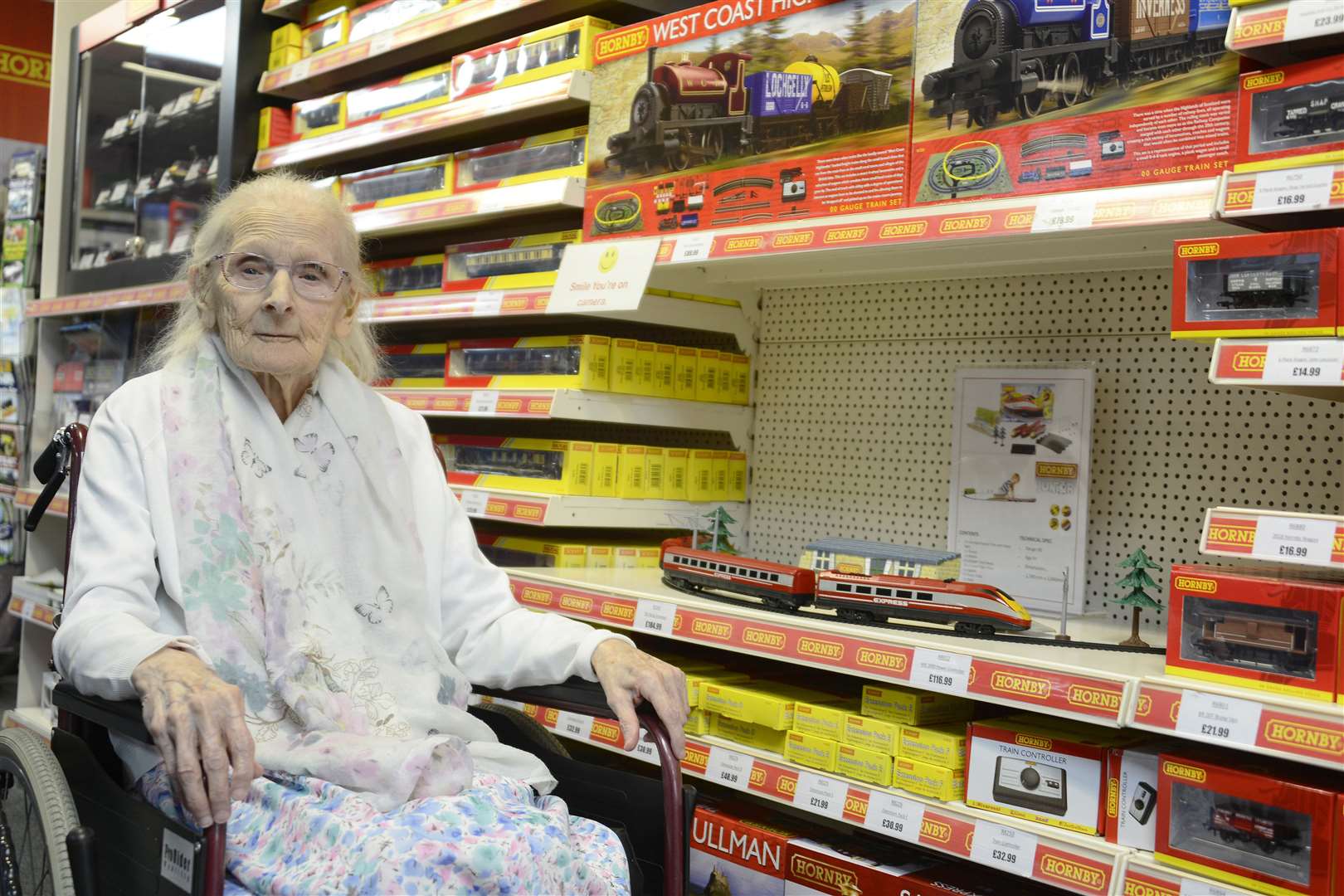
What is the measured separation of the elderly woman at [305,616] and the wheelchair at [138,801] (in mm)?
43

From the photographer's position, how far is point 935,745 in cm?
200

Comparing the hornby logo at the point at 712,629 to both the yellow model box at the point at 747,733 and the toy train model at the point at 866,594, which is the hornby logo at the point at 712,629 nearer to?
the toy train model at the point at 866,594

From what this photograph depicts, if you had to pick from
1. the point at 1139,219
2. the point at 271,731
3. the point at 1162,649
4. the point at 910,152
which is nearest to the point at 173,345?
the point at 271,731

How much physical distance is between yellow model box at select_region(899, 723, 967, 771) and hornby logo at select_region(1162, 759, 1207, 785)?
14.8 inches

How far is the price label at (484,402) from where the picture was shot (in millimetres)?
2998

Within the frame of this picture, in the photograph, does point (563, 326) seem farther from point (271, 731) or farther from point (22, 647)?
point (22, 647)

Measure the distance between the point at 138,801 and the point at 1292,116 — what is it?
1.81 meters

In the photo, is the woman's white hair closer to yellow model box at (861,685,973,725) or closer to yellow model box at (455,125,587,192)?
yellow model box at (455,125,587,192)

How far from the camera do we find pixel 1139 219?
1.81 m

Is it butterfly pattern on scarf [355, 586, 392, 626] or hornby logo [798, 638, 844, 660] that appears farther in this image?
hornby logo [798, 638, 844, 660]

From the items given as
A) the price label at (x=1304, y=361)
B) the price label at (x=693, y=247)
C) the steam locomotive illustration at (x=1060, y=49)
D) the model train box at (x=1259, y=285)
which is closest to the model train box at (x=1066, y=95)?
the steam locomotive illustration at (x=1060, y=49)

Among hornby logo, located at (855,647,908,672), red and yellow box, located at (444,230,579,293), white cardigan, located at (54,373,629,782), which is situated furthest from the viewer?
red and yellow box, located at (444,230,579,293)

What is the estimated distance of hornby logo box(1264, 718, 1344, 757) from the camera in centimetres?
146

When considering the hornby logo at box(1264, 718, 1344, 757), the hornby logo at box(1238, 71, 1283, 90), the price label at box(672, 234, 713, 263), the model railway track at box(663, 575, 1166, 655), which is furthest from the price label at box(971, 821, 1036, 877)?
the price label at box(672, 234, 713, 263)
